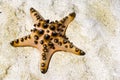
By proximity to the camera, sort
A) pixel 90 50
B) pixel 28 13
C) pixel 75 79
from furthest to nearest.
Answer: pixel 28 13 → pixel 90 50 → pixel 75 79

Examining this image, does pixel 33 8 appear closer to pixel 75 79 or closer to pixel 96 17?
pixel 96 17

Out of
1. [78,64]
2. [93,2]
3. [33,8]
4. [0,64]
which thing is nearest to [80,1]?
[93,2]

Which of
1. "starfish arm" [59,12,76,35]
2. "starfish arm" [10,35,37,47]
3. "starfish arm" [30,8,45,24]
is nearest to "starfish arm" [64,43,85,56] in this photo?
"starfish arm" [59,12,76,35]

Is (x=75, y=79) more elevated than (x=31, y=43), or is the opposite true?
(x=31, y=43)

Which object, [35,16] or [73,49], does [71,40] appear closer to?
Result: [73,49]

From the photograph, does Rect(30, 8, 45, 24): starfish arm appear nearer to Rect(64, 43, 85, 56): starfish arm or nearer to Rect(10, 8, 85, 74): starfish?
Rect(10, 8, 85, 74): starfish

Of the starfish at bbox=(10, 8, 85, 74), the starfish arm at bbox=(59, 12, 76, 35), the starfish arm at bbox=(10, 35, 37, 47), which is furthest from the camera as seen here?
the starfish arm at bbox=(59, 12, 76, 35)

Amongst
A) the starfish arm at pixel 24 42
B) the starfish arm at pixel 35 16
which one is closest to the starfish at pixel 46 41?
the starfish arm at pixel 24 42

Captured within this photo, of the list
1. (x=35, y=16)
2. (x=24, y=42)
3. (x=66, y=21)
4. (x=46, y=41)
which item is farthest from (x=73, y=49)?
(x=35, y=16)
